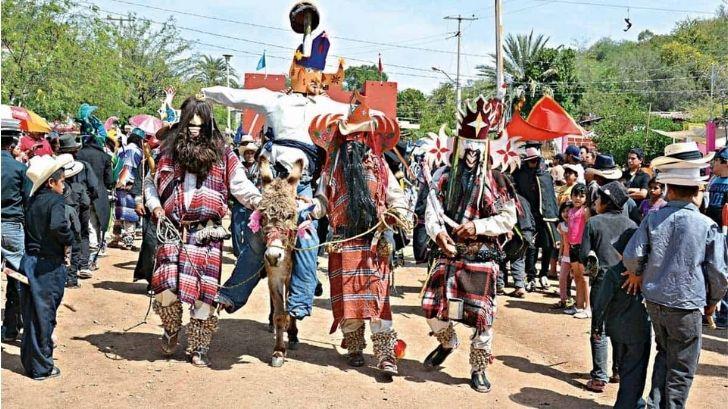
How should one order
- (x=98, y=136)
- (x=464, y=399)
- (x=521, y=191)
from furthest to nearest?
(x=98, y=136) < (x=521, y=191) < (x=464, y=399)

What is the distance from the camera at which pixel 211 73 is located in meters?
58.2

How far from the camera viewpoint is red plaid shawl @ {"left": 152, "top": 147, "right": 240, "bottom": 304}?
20.6 feet

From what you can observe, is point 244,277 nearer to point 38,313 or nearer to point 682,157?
point 38,313

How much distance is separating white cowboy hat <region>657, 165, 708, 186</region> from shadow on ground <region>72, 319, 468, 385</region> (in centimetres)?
235

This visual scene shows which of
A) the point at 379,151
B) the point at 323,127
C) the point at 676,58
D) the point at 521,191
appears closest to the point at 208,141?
the point at 323,127

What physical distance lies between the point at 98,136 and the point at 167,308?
220 inches

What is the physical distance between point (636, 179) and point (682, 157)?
4.76 m

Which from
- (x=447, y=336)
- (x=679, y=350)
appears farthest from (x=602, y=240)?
(x=447, y=336)

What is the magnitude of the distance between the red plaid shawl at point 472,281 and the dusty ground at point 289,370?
0.61 m

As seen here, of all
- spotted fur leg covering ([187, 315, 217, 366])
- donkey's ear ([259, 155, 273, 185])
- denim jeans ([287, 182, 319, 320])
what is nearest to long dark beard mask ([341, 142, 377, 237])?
denim jeans ([287, 182, 319, 320])

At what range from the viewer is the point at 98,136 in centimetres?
1120

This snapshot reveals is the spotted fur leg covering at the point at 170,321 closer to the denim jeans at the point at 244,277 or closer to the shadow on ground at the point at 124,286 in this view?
the denim jeans at the point at 244,277

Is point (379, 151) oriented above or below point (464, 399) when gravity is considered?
above

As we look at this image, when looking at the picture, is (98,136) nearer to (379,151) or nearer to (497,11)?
(379,151)
